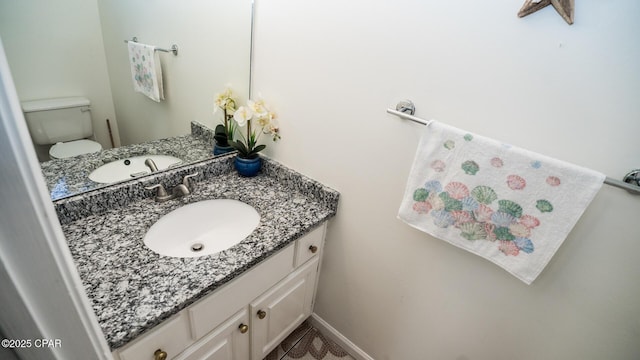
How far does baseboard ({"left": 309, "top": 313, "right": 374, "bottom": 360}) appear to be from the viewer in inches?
55.1

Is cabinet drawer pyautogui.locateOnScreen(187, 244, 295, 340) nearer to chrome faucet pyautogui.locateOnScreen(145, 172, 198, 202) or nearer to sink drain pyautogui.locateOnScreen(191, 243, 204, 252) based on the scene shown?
sink drain pyautogui.locateOnScreen(191, 243, 204, 252)

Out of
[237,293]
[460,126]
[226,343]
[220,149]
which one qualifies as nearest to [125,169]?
[220,149]

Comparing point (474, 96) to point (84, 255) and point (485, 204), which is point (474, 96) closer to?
point (485, 204)

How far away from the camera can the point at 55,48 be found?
708mm

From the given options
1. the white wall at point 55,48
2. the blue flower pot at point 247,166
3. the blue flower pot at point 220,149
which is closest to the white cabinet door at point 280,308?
the blue flower pot at point 247,166

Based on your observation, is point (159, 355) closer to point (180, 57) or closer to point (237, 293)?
point (237, 293)

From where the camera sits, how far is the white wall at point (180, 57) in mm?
859

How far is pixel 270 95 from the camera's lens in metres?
1.20

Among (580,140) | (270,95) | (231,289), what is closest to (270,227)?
(231,289)

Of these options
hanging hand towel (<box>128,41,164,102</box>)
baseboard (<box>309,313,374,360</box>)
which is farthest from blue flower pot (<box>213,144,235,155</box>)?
baseboard (<box>309,313,374,360</box>)

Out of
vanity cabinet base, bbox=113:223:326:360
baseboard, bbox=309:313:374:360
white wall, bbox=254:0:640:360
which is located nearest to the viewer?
white wall, bbox=254:0:640:360

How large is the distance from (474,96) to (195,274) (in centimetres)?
91

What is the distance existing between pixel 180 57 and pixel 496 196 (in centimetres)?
116

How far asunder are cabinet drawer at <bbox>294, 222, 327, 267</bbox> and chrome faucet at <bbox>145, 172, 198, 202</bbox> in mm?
492
